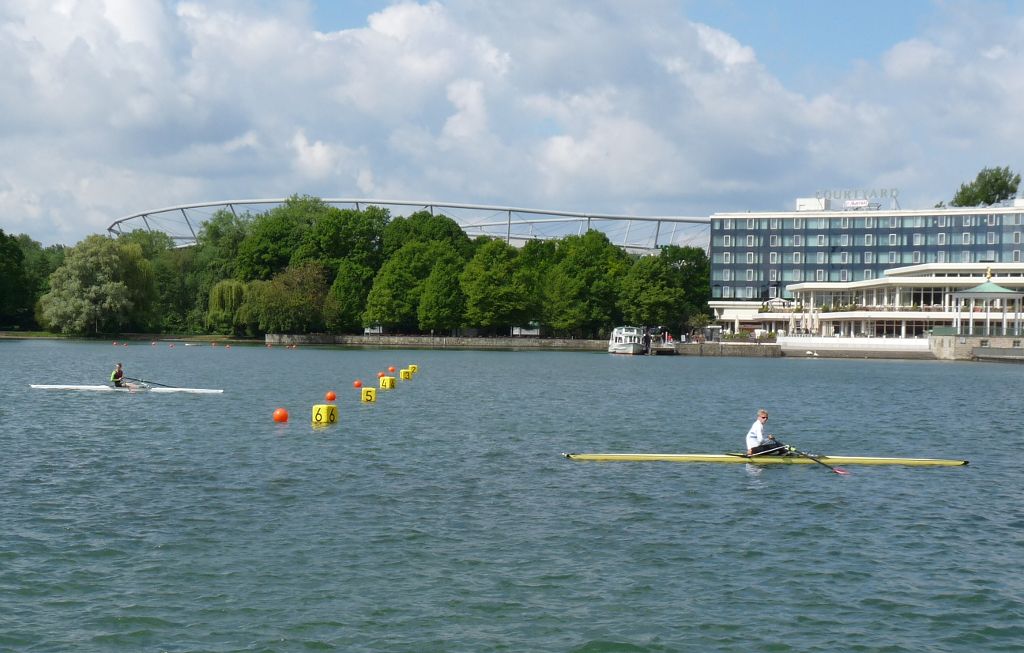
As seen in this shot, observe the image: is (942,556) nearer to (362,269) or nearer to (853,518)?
(853,518)

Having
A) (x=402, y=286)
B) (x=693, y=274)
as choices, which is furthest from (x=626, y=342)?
(x=693, y=274)

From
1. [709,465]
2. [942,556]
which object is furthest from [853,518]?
[709,465]

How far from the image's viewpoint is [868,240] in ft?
509

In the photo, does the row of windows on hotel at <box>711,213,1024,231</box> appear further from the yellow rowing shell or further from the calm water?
the yellow rowing shell

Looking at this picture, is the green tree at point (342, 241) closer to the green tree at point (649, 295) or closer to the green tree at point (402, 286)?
the green tree at point (402, 286)

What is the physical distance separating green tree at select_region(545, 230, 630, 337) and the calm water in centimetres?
8996

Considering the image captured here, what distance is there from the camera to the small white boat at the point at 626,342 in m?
119

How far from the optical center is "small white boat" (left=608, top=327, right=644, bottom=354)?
118925 millimetres

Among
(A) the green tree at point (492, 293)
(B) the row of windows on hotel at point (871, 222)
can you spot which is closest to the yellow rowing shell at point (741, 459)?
(A) the green tree at point (492, 293)

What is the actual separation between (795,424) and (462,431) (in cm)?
1456

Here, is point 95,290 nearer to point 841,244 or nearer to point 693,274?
point 693,274

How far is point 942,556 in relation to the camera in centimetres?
1962

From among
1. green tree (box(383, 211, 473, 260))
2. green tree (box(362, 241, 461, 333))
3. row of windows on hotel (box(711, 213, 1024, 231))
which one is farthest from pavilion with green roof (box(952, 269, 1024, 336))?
green tree (box(383, 211, 473, 260))

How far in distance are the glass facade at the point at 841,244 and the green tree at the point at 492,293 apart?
42.8m
